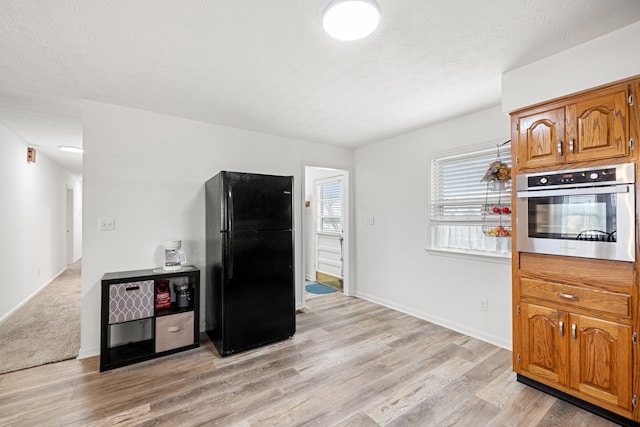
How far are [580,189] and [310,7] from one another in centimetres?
210

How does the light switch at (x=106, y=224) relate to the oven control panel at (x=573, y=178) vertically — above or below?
below

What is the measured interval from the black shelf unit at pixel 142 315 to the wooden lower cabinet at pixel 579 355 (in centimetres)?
298

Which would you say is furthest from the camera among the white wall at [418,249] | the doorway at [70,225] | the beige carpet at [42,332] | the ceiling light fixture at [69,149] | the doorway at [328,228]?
the doorway at [70,225]

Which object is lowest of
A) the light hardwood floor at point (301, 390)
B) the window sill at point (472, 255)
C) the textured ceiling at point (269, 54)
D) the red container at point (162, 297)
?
the light hardwood floor at point (301, 390)

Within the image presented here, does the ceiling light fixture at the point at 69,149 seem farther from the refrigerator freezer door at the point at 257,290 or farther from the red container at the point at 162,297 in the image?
the refrigerator freezer door at the point at 257,290

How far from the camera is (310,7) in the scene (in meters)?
1.60

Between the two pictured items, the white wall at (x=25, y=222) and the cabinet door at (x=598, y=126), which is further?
the white wall at (x=25, y=222)

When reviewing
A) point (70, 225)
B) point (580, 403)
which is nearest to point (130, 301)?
point (580, 403)

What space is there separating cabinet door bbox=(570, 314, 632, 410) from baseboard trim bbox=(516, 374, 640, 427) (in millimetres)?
95

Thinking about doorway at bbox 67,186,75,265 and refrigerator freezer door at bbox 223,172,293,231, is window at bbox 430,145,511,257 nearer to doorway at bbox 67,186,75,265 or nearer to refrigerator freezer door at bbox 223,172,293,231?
refrigerator freezer door at bbox 223,172,293,231

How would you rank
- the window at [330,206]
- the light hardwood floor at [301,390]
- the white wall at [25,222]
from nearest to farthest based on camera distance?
the light hardwood floor at [301,390] → the white wall at [25,222] → the window at [330,206]

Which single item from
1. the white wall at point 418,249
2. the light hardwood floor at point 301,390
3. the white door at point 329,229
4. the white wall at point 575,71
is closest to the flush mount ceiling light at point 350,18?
the white wall at point 575,71

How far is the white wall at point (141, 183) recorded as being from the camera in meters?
2.88

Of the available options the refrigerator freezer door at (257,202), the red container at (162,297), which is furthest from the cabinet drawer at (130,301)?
the refrigerator freezer door at (257,202)
